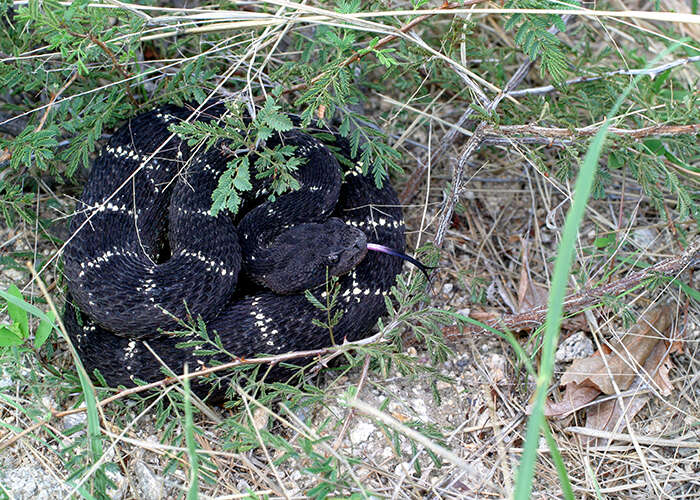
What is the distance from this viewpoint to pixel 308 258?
3.44 m

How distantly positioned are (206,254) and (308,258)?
55cm

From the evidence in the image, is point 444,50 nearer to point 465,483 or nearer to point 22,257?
point 465,483

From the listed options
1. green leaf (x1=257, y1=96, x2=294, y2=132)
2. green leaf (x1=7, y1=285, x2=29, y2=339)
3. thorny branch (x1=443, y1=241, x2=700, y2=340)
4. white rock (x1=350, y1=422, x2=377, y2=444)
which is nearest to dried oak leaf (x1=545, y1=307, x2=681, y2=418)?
thorny branch (x1=443, y1=241, x2=700, y2=340)

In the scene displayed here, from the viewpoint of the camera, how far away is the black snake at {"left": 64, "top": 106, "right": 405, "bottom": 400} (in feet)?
10.2

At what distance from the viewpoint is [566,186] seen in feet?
12.1

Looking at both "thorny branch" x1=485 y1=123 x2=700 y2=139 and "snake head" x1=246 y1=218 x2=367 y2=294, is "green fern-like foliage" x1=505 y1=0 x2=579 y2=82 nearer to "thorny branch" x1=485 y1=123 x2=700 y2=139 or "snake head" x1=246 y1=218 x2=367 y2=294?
"thorny branch" x1=485 y1=123 x2=700 y2=139

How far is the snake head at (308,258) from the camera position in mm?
3404

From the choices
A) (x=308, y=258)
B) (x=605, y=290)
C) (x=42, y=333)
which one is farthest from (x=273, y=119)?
(x=605, y=290)

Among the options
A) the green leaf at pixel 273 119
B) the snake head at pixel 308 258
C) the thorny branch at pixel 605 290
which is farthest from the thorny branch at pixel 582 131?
the green leaf at pixel 273 119

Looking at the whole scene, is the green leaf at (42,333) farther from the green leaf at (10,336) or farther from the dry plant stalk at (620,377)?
the dry plant stalk at (620,377)

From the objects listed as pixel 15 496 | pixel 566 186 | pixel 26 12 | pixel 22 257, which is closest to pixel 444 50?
pixel 566 186

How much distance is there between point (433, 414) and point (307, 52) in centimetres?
214

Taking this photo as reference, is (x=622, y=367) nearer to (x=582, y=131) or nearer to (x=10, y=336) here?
(x=582, y=131)

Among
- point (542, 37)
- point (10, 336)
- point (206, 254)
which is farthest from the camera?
point (206, 254)
